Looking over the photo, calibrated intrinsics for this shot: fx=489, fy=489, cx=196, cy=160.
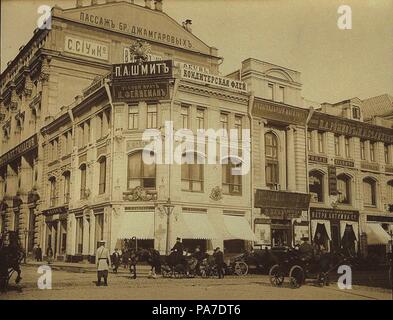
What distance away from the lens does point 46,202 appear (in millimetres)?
29812

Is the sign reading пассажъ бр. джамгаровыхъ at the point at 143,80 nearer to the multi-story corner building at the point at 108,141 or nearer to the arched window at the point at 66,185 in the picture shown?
the multi-story corner building at the point at 108,141

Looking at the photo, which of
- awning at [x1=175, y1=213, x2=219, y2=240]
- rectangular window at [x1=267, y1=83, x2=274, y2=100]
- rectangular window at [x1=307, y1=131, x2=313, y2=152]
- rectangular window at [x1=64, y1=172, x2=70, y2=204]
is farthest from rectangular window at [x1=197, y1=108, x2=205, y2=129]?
rectangular window at [x1=64, y1=172, x2=70, y2=204]

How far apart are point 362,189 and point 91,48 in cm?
1849

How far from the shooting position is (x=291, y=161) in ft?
87.5

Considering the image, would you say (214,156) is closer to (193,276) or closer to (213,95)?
(213,95)

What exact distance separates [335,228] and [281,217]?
126 inches

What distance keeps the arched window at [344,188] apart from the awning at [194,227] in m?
7.60

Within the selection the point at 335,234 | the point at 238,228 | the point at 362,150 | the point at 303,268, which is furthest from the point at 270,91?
the point at 303,268

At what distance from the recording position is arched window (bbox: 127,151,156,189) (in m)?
23.2

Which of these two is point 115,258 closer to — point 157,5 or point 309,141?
point 309,141

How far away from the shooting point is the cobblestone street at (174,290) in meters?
14.0

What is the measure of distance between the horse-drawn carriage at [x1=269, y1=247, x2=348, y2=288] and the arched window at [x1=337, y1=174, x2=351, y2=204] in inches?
393

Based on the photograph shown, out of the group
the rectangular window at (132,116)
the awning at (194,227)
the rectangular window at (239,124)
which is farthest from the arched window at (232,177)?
the rectangular window at (132,116)
